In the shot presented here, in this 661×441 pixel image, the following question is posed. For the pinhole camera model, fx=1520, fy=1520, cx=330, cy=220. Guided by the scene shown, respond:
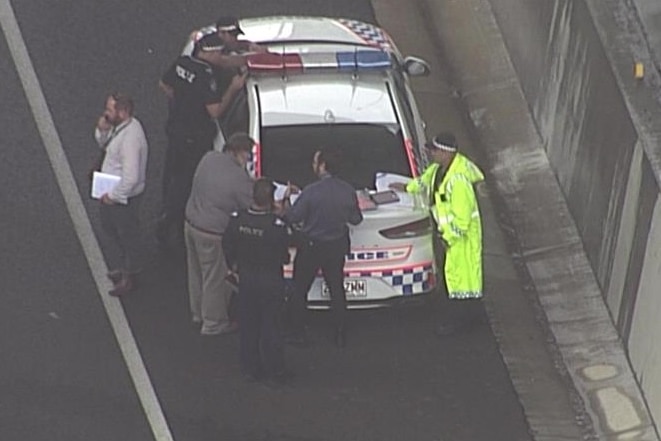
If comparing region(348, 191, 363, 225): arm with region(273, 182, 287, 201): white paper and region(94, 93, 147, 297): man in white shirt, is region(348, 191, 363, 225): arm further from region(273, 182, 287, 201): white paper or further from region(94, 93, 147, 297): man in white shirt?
region(94, 93, 147, 297): man in white shirt

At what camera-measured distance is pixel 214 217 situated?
39.0 feet

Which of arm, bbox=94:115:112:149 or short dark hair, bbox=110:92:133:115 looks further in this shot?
arm, bbox=94:115:112:149

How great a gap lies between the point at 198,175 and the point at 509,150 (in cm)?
433

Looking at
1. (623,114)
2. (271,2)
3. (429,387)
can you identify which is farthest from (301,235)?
(271,2)

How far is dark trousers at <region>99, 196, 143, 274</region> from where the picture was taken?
12336 mm

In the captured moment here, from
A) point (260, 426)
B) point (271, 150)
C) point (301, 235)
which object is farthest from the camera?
point (271, 150)

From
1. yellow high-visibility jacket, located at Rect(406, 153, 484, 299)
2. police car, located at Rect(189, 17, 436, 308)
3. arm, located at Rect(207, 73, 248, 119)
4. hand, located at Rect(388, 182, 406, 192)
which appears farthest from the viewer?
arm, located at Rect(207, 73, 248, 119)

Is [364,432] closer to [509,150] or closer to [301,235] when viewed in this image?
[301,235]

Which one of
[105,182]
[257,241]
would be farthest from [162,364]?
[105,182]

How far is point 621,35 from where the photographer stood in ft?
43.8

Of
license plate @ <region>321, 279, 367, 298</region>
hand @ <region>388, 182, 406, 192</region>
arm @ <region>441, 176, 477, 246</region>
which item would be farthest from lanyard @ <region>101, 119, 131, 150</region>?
arm @ <region>441, 176, 477, 246</region>

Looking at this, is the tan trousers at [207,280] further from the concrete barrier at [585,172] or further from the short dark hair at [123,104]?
the concrete barrier at [585,172]

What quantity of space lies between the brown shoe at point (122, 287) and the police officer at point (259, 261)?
4.49 ft

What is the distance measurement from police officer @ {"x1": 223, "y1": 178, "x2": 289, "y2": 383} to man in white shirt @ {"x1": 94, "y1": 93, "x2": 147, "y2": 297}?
1.19m
